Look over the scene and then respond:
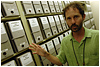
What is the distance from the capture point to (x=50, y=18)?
1.70 metres

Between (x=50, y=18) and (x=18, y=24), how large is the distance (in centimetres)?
66

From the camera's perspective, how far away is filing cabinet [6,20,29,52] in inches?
43.2

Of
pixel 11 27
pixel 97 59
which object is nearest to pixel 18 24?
pixel 11 27

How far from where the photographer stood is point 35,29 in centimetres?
139

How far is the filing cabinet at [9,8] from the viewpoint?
3.54 ft

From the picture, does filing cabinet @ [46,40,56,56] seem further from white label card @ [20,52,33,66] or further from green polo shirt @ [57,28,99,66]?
green polo shirt @ [57,28,99,66]

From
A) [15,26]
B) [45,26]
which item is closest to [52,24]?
[45,26]

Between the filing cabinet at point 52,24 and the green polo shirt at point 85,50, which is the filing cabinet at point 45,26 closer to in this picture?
the filing cabinet at point 52,24

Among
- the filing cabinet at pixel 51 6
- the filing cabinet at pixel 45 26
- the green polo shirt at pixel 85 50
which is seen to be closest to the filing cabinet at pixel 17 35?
the filing cabinet at pixel 45 26

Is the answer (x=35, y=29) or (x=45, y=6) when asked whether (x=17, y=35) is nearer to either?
(x=35, y=29)

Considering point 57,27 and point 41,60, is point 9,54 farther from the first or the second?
point 57,27

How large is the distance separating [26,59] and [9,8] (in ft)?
2.08

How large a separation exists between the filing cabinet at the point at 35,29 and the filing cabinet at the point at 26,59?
0.79 feet

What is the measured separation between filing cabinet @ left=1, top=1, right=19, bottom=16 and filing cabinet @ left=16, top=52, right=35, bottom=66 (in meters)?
0.51
